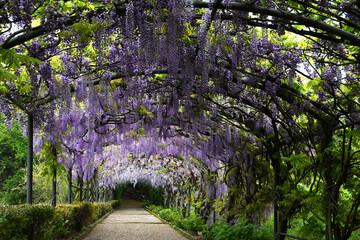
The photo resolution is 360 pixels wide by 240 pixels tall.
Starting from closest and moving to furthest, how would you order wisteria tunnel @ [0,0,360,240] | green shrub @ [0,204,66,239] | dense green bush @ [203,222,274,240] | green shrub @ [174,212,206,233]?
1. wisteria tunnel @ [0,0,360,240]
2. green shrub @ [0,204,66,239]
3. dense green bush @ [203,222,274,240]
4. green shrub @ [174,212,206,233]

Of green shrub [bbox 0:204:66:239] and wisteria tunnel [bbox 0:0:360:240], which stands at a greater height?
wisteria tunnel [bbox 0:0:360:240]

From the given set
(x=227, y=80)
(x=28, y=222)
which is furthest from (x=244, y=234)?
(x=28, y=222)

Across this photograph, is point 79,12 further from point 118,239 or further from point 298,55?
point 118,239

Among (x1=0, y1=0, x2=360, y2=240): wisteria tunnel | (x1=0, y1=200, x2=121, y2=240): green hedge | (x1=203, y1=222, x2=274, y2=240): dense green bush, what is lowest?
(x1=203, y1=222, x2=274, y2=240): dense green bush

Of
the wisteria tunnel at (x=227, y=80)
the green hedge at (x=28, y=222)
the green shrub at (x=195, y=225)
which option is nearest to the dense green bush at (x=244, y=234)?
the wisteria tunnel at (x=227, y=80)

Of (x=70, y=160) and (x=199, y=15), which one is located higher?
(x=199, y=15)

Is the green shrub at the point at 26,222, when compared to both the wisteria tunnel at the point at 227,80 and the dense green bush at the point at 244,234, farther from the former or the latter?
the dense green bush at the point at 244,234

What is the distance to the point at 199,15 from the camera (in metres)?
3.56

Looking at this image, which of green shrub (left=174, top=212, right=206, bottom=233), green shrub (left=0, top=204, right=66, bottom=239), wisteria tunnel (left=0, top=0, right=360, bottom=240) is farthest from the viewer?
green shrub (left=174, top=212, right=206, bottom=233)

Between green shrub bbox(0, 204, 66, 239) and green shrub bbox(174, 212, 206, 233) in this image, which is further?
green shrub bbox(174, 212, 206, 233)

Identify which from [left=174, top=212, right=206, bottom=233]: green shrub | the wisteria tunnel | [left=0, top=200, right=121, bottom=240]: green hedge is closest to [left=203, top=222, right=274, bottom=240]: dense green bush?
the wisteria tunnel

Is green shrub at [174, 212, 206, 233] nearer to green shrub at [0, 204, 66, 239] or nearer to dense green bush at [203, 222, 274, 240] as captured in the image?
dense green bush at [203, 222, 274, 240]

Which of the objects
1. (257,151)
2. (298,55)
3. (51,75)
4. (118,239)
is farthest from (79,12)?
(118,239)

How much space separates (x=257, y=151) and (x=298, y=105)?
2616mm
